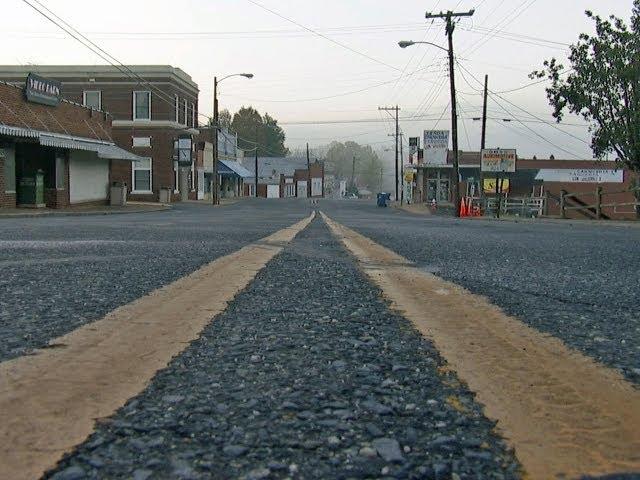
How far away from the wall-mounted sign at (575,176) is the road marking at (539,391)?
52382 millimetres

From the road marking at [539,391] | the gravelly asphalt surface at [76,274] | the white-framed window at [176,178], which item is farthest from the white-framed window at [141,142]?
the road marking at [539,391]

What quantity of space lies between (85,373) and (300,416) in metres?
1.09

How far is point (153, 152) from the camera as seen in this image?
4775 cm

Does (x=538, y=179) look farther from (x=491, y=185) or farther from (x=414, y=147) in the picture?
(x=414, y=147)

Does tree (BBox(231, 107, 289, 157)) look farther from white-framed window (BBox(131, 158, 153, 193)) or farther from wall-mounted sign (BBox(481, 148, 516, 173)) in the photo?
wall-mounted sign (BBox(481, 148, 516, 173))

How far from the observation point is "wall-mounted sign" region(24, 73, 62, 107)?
28.6 meters

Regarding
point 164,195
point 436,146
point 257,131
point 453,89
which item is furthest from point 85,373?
point 257,131

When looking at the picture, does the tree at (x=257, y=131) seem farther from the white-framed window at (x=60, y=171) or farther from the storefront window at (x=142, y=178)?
the white-framed window at (x=60, y=171)

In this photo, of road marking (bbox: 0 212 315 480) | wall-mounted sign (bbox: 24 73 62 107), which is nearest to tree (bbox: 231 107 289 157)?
wall-mounted sign (bbox: 24 73 62 107)

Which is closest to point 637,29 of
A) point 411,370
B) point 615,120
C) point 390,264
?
point 615,120

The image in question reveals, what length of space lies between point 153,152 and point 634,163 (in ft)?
105

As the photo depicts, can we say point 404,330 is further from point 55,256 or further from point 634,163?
point 634,163

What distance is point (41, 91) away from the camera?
2955 cm

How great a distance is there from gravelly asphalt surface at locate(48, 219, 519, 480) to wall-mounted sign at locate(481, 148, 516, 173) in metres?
35.9
